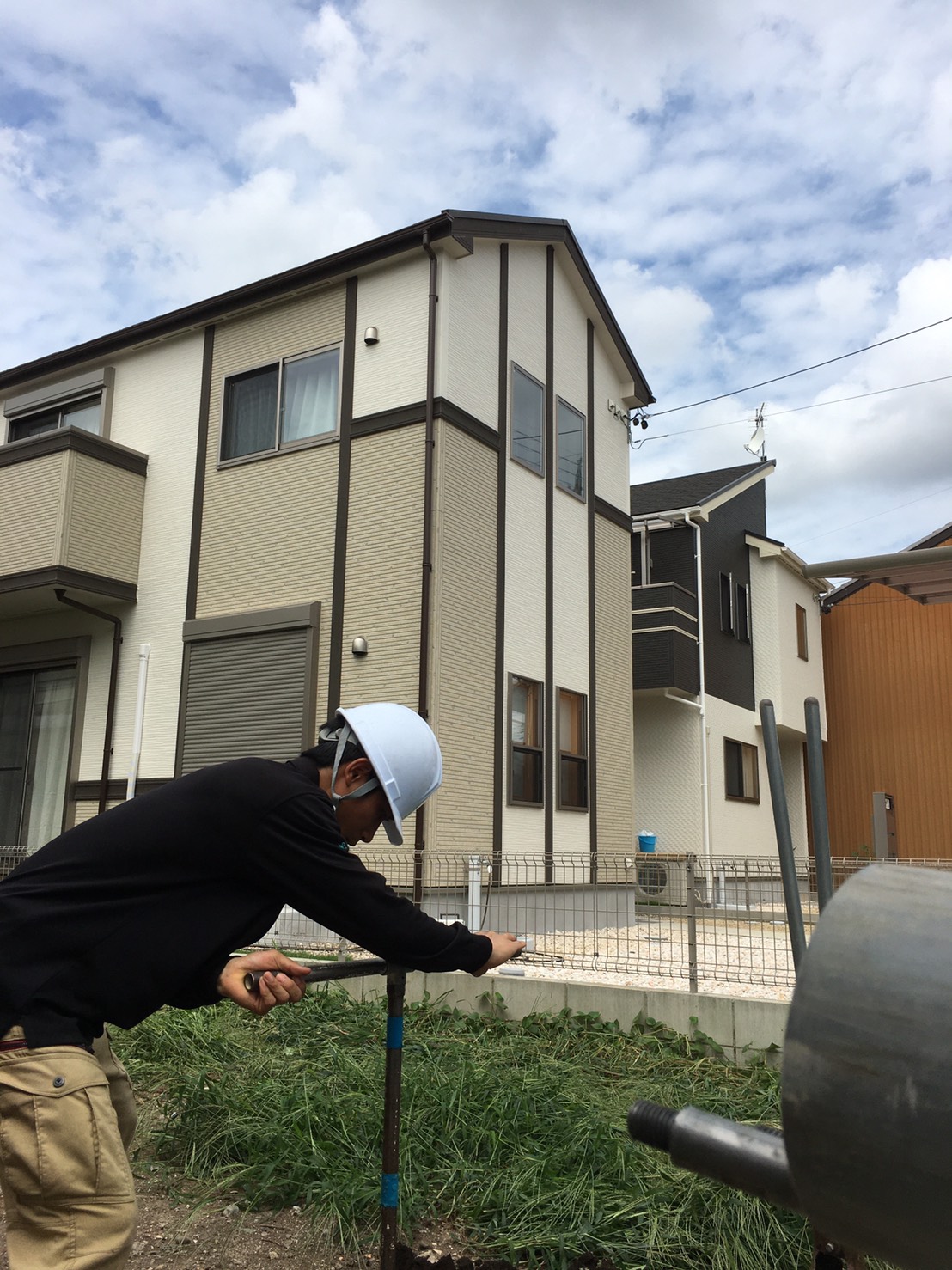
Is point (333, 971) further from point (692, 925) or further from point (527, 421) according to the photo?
point (527, 421)

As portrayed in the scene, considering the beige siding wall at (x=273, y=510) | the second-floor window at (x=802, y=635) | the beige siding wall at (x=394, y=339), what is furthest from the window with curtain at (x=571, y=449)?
the second-floor window at (x=802, y=635)

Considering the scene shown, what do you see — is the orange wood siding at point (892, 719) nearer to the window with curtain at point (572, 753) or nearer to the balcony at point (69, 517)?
the window with curtain at point (572, 753)

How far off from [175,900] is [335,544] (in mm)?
9531

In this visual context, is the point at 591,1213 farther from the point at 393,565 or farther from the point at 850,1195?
the point at 393,565

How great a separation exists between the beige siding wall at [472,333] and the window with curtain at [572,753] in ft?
12.1

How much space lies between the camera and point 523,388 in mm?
13258

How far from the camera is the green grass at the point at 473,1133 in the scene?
348 cm

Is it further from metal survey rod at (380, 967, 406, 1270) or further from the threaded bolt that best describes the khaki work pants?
the threaded bolt

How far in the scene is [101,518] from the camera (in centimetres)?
1262

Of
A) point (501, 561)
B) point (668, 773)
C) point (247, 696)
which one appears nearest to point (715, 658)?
point (668, 773)

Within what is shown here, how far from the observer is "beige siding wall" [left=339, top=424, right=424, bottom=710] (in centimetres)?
1095

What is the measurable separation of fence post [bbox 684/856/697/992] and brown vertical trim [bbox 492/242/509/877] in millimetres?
4314

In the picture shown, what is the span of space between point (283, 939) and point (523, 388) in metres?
7.36

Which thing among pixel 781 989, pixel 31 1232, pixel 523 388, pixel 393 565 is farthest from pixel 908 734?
pixel 31 1232
